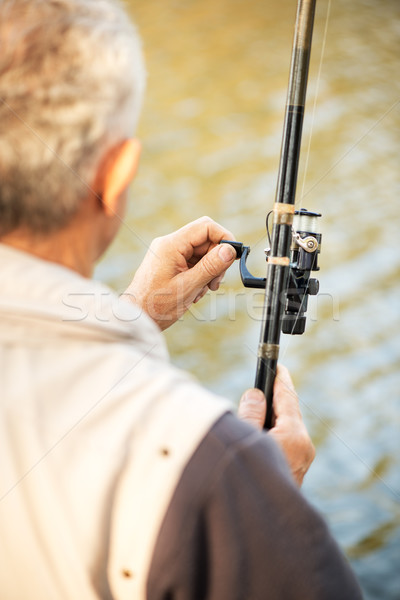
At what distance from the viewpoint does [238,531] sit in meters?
0.49

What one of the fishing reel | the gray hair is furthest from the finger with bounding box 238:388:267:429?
the gray hair

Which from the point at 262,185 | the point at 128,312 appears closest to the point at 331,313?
the point at 262,185

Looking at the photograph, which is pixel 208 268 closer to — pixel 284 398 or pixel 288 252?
pixel 288 252

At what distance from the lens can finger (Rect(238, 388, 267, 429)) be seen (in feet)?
2.54

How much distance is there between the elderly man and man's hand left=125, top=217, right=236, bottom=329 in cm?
65

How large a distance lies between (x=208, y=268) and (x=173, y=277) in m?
0.08

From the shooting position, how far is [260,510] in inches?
19.6

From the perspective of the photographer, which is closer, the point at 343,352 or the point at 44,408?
the point at 44,408

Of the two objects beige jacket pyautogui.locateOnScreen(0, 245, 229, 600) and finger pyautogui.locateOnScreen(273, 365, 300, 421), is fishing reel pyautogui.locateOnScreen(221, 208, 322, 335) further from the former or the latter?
beige jacket pyautogui.locateOnScreen(0, 245, 229, 600)

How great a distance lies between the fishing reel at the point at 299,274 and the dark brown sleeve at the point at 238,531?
0.50 meters

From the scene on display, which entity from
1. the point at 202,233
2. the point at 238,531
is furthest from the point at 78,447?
the point at 202,233

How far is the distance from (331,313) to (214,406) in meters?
3.04

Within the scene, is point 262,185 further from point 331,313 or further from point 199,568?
point 199,568

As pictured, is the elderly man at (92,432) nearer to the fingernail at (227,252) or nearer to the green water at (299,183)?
the fingernail at (227,252)
